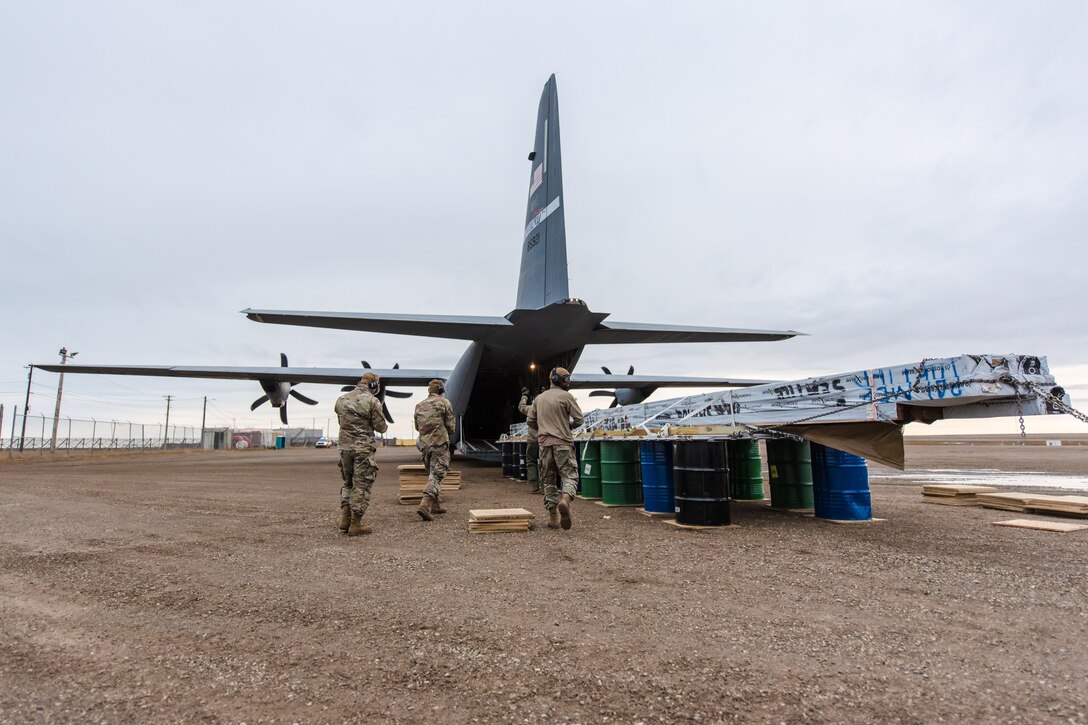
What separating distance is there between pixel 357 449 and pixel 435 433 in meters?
1.46

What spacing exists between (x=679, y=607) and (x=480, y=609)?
3.96 feet

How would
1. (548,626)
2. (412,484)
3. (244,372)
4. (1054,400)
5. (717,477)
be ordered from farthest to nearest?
(244,372), (412,484), (717,477), (1054,400), (548,626)

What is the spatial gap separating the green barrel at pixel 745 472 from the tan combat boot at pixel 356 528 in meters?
5.36

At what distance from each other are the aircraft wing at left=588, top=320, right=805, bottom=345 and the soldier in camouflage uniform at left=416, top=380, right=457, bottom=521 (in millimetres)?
6995

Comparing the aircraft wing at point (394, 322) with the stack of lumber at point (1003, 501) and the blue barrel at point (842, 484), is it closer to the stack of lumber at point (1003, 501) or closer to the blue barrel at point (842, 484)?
the blue barrel at point (842, 484)

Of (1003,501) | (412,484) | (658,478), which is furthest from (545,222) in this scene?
(1003,501)

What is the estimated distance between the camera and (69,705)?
6.64 feet

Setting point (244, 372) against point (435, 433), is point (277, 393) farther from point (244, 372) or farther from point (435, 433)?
point (435, 433)

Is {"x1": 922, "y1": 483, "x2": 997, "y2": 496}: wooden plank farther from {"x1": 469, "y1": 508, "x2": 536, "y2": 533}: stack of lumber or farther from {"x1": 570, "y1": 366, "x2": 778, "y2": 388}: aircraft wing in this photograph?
{"x1": 570, "y1": 366, "x2": 778, "y2": 388}: aircraft wing

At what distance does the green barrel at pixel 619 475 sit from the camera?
7645mm

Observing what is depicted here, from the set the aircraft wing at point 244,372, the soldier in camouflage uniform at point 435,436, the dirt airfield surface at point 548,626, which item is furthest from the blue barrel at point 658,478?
the aircraft wing at point 244,372

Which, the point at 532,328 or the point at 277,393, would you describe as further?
the point at 277,393

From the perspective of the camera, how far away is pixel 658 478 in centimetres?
675

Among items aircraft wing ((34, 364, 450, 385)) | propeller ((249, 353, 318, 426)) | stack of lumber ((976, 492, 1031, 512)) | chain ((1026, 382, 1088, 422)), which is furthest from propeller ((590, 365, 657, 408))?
chain ((1026, 382, 1088, 422))
